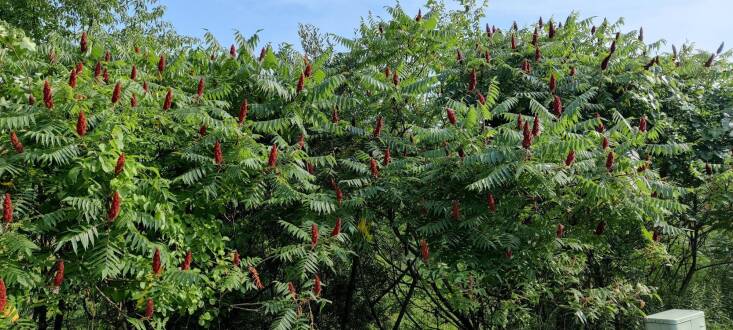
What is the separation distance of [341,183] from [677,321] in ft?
10.3

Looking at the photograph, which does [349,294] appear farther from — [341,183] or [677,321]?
[677,321]

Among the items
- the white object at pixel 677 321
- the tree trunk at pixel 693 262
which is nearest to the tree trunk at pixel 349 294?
the white object at pixel 677 321

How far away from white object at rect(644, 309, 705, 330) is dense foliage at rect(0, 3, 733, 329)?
0.61 metres

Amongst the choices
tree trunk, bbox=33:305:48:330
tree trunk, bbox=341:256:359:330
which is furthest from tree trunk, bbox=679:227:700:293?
tree trunk, bbox=33:305:48:330

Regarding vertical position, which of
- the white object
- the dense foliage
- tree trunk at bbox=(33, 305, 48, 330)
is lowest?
tree trunk at bbox=(33, 305, 48, 330)

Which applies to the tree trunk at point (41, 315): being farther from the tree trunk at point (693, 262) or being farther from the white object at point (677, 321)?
the tree trunk at point (693, 262)

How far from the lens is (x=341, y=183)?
566 centimetres

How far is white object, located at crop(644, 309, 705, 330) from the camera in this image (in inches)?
170

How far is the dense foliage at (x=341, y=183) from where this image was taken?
4043mm

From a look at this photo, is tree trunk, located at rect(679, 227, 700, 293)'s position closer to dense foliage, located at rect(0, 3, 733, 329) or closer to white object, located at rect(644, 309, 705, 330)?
dense foliage, located at rect(0, 3, 733, 329)

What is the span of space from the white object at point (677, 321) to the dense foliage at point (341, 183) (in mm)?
613

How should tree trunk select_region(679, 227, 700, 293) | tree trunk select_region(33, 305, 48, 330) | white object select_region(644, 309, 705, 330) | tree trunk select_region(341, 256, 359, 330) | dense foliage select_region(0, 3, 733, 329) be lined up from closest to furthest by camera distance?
dense foliage select_region(0, 3, 733, 329) → white object select_region(644, 309, 705, 330) → tree trunk select_region(33, 305, 48, 330) → tree trunk select_region(341, 256, 359, 330) → tree trunk select_region(679, 227, 700, 293)

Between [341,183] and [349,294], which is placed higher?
[341,183]

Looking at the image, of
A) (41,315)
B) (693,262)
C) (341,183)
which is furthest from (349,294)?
(693,262)
